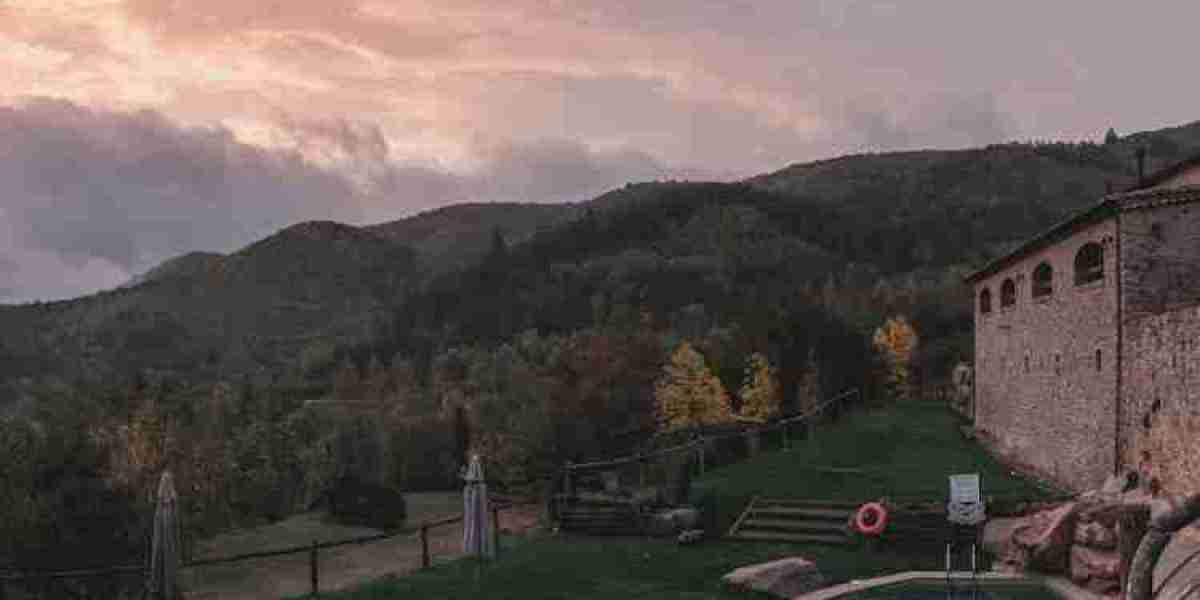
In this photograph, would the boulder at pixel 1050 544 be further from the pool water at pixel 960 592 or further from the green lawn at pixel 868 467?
the green lawn at pixel 868 467

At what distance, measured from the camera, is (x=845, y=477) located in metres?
28.2

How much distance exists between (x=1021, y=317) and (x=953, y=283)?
4631cm

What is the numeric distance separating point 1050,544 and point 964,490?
2.18 m

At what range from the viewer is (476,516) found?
19438 millimetres

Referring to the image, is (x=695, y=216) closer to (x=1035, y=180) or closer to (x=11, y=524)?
(x=1035, y=180)

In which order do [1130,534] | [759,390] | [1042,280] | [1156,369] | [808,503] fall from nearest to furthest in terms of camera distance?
[1130,534] → [1156,369] → [808,503] → [1042,280] → [759,390]

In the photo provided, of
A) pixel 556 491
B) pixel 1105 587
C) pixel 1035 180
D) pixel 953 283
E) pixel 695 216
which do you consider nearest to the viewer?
pixel 1105 587

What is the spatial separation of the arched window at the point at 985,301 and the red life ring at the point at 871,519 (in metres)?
17.7

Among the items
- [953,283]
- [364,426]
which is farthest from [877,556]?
[953,283]

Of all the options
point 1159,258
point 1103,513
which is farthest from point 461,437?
point 1103,513

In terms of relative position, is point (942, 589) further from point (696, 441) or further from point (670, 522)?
point (696, 441)

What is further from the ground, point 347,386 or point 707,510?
point 707,510

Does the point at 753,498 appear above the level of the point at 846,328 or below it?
below

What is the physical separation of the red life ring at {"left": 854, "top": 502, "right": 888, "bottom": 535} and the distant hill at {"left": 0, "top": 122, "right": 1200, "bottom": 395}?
3284 inches
